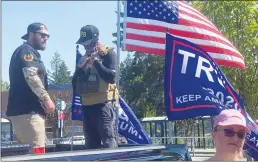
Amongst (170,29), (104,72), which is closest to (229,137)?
(104,72)

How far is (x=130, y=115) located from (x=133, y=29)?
1.41 meters

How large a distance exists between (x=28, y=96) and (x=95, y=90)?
0.67 m

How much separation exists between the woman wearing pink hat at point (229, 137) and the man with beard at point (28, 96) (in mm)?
1498

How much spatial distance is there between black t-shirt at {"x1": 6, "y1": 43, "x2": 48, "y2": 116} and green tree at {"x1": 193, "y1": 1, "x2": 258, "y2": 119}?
34.2 ft

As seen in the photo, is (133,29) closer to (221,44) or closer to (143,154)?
(221,44)

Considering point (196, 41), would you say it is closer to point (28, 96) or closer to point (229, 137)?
point (28, 96)

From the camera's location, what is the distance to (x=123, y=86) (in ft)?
98.7

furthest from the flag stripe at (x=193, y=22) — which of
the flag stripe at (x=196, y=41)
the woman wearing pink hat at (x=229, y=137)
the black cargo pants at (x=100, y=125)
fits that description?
the woman wearing pink hat at (x=229, y=137)

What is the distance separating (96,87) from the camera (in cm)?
427

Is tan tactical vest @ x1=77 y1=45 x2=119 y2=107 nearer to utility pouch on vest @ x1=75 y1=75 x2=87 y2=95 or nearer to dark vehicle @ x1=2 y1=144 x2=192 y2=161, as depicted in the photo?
utility pouch on vest @ x1=75 y1=75 x2=87 y2=95

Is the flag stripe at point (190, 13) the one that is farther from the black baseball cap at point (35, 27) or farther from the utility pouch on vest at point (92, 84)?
the black baseball cap at point (35, 27)

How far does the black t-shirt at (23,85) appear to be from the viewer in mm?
3857

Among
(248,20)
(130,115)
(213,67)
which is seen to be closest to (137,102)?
(248,20)

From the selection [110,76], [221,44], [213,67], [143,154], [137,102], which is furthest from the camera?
[137,102]
